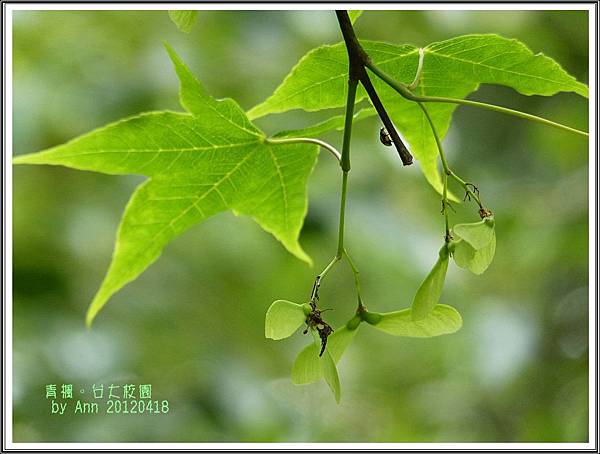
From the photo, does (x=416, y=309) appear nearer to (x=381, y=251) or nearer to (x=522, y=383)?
(x=381, y=251)

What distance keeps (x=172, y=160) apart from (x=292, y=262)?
0.93 m

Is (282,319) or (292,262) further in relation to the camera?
(292,262)

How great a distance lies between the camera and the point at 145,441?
4.16ft

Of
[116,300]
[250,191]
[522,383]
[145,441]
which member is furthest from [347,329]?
[522,383]

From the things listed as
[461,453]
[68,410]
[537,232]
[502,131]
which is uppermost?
[502,131]

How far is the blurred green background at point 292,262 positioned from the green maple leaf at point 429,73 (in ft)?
2.49

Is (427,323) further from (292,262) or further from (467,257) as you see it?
(292,262)

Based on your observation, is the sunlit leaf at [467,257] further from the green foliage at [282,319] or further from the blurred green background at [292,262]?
the blurred green background at [292,262]

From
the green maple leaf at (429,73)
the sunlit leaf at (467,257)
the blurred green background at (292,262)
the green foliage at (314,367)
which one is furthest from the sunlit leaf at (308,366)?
the blurred green background at (292,262)

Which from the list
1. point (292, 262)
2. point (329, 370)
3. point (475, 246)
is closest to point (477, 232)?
point (475, 246)

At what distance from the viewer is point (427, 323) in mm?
555

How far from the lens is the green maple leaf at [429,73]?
2.12 feet

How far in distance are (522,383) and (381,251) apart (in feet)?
1.44

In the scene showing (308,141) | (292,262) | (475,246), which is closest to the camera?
(475,246)
